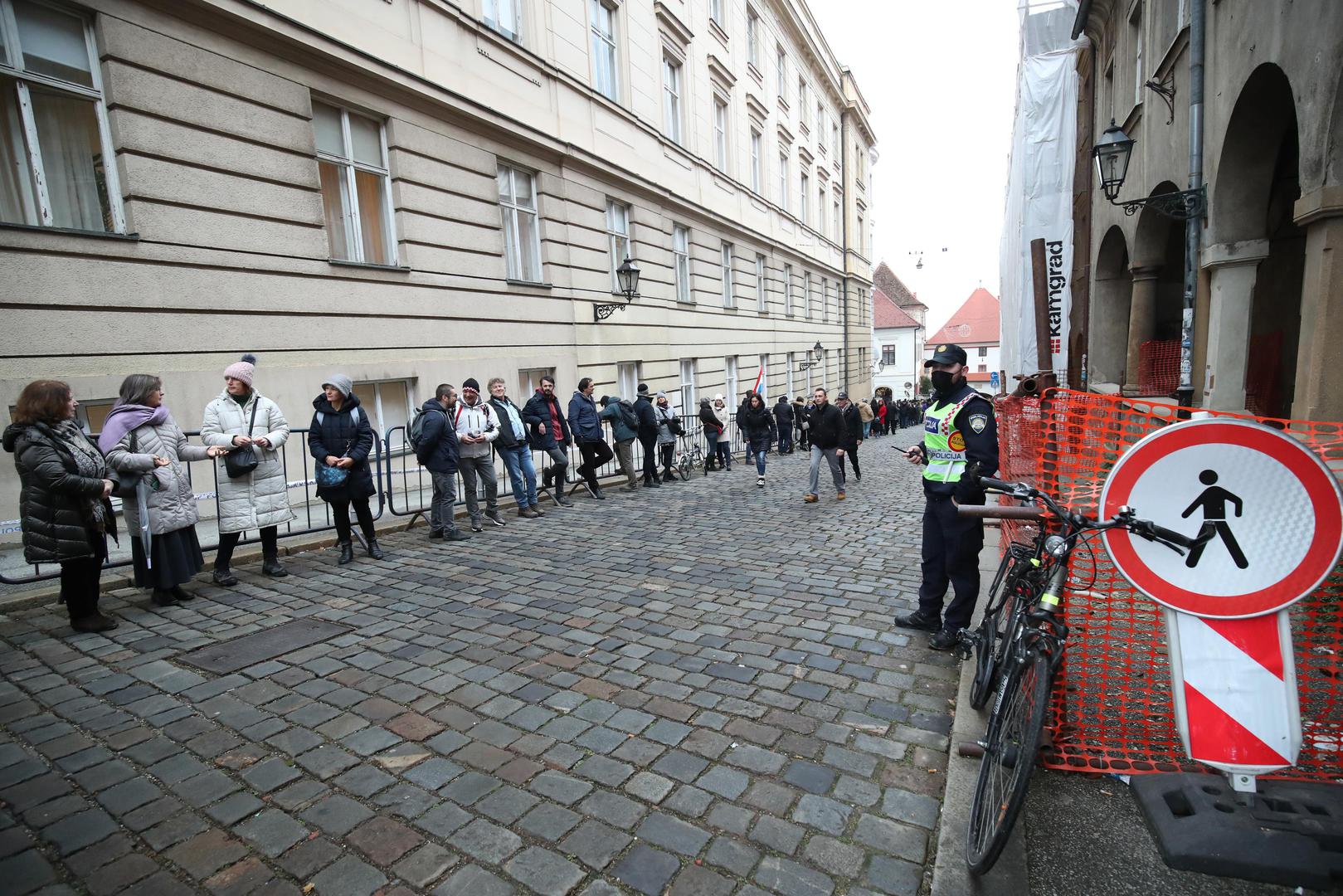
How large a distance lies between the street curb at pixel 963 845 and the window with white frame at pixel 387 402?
340 inches

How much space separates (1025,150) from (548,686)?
18.5 metres

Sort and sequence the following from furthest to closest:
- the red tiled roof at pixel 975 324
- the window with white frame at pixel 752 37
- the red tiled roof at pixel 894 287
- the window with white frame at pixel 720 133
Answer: the red tiled roof at pixel 975 324 → the red tiled roof at pixel 894 287 → the window with white frame at pixel 752 37 → the window with white frame at pixel 720 133

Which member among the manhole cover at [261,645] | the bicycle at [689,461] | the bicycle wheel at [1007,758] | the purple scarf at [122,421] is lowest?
the bicycle at [689,461]

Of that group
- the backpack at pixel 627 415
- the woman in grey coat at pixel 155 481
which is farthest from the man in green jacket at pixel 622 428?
the woman in grey coat at pixel 155 481

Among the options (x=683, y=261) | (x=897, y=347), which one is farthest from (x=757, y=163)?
(x=897, y=347)

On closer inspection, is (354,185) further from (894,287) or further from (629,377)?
(894,287)

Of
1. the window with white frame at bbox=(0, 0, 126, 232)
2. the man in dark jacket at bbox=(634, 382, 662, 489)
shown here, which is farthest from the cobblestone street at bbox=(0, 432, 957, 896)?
the man in dark jacket at bbox=(634, 382, 662, 489)

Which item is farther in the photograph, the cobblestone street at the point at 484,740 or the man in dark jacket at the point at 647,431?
the man in dark jacket at the point at 647,431

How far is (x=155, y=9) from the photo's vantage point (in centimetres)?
746

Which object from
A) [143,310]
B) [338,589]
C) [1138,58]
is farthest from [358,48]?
[1138,58]

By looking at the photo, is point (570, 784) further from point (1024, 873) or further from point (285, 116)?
point (285, 116)

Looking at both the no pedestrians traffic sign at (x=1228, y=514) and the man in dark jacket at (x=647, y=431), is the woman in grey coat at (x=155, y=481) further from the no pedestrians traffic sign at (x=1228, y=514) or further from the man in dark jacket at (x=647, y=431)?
the man in dark jacket at (x=647, y=431)

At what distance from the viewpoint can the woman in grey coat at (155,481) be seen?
16.8 ft

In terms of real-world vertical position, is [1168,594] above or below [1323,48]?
below
